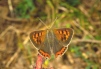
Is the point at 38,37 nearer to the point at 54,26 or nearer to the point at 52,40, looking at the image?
the point at 52,40

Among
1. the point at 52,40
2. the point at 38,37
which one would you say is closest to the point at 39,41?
the point at 38,37

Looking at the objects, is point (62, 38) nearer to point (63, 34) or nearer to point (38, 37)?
point (63, 34)

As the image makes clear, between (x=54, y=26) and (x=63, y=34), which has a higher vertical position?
(x=63, y=34)

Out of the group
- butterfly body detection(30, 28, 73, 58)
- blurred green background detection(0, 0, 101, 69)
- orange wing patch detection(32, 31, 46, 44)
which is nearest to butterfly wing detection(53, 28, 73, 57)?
butterfly body detection(30, 28, 73, 58)

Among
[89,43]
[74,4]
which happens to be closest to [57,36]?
[89,43]

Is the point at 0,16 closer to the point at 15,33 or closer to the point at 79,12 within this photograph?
the point at 15,33

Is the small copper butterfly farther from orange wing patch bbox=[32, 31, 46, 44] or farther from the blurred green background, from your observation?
the blurred green background

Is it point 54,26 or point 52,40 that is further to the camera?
point 54,26
